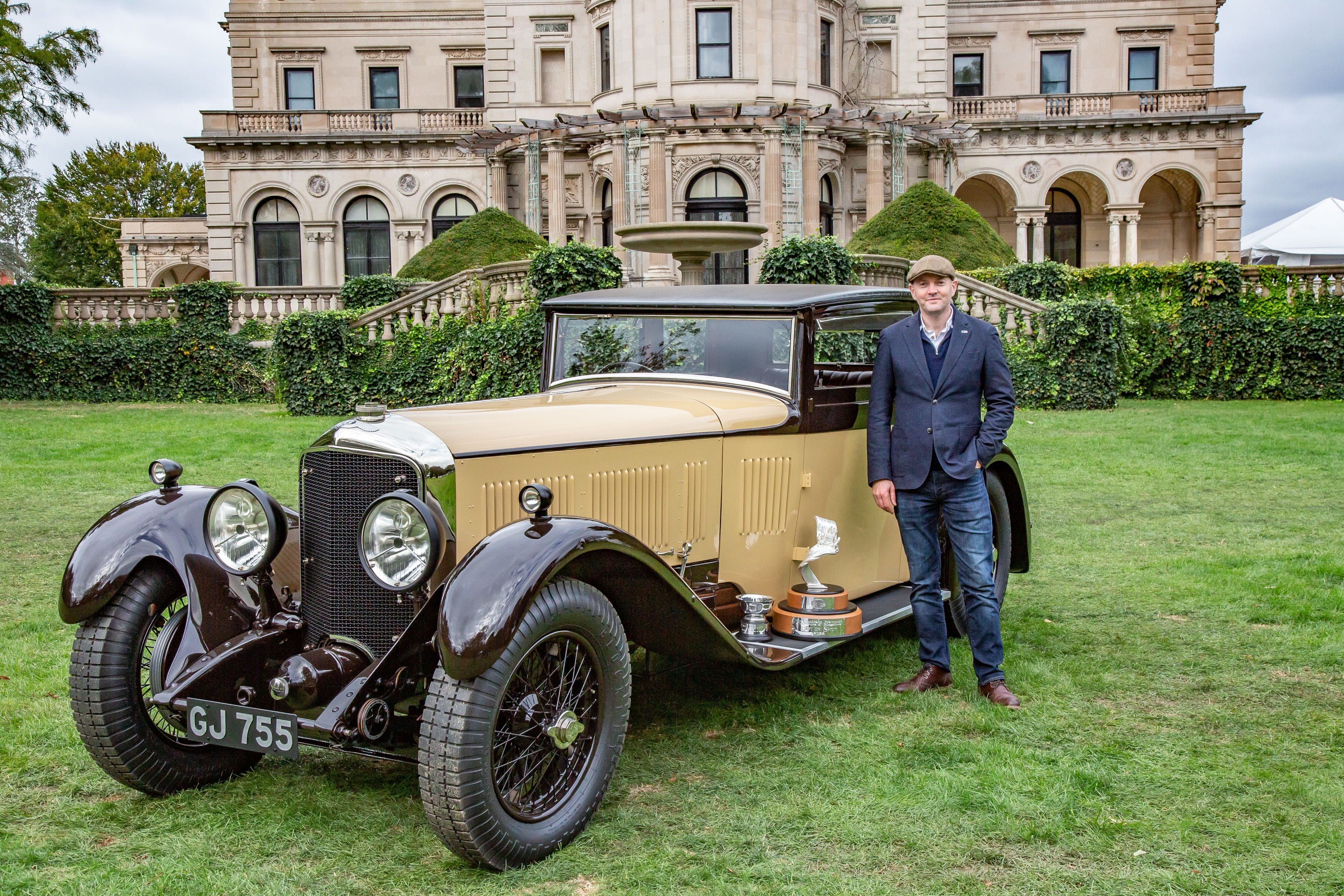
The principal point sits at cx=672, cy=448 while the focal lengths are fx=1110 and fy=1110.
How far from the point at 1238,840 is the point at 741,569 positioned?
7.12 feet

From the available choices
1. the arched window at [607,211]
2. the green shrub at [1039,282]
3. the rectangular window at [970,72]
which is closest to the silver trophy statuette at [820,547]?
the green shrub at [1039,282]

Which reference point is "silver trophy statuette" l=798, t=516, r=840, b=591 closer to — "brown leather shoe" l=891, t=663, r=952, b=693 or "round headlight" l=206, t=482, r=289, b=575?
"brown leather shoe" l=891, t=663, r=952, b=693

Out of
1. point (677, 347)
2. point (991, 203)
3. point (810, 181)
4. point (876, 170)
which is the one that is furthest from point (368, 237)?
point (677, 347)

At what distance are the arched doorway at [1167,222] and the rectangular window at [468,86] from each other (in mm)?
21940

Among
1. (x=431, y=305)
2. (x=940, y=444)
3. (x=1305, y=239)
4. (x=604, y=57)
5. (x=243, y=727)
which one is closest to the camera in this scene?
(x=243, y=727)

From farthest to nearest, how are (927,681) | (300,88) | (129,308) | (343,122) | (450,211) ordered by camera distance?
1. (300,88)
2. (450,211)
3. (343,122)
4. (129,308)
5. (927,681)

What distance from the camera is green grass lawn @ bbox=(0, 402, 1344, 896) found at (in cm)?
345

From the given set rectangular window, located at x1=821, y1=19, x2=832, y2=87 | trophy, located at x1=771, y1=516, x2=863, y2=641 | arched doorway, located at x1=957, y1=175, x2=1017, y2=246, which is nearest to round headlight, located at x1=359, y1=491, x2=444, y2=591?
trophy, located at x1=771, y1=516, x2=863, y2=641

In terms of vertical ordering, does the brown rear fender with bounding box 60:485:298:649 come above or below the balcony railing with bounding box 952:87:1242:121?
below

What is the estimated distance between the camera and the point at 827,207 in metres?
30.3

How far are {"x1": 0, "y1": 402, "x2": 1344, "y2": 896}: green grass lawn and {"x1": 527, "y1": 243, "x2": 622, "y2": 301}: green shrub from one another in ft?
31.4

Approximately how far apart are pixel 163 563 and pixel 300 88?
3712cm

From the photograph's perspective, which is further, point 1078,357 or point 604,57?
point 604,57

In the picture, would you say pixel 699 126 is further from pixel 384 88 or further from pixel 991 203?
pixel 384 88
